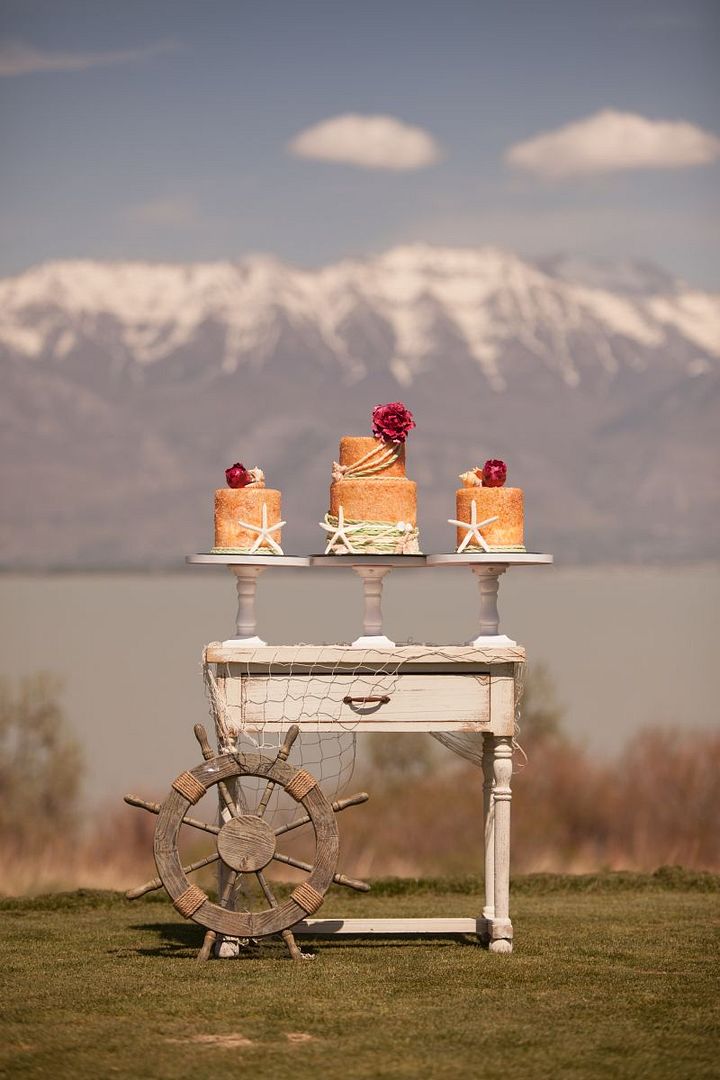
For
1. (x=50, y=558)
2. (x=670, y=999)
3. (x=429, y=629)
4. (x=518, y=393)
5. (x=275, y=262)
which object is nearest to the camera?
(x=670, y=999)

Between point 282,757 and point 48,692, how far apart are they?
60.5 feet

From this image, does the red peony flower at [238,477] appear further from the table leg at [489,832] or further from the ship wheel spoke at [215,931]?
the ship wheel spoke at [215,931]

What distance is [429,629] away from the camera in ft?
169

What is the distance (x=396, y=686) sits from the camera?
685 cm

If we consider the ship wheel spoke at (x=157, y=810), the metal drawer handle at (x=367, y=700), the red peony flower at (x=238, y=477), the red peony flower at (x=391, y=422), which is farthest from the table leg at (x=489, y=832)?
the red peony flower at (x=238, y=477)

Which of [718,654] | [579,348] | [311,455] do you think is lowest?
[718,654]

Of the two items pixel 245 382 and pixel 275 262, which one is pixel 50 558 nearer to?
pixel 245 382

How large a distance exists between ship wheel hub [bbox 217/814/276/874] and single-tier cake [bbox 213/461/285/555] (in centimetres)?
105

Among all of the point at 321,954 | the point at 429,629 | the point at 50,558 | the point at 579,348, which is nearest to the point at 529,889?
the point at 321,954

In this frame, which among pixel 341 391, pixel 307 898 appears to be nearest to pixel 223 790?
pixel 307 898

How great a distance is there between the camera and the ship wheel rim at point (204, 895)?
6.69 meters

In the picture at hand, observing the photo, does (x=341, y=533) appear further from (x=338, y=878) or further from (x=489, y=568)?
(x=338, y=878)

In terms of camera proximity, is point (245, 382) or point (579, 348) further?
point (579, 348)

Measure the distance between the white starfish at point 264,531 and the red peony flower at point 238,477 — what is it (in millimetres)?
143
